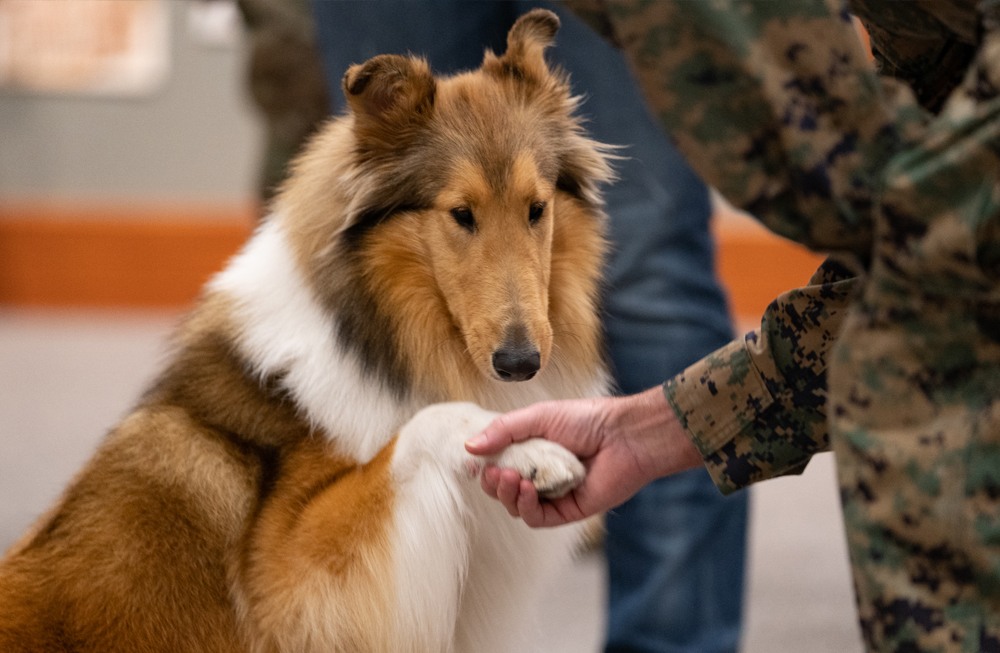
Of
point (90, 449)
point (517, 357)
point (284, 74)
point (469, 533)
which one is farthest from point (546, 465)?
point (284, 74)

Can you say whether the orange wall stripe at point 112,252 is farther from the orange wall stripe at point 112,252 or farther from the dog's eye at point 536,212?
the dog's eye at point 536,212

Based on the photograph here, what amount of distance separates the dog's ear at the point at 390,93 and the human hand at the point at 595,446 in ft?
1.56

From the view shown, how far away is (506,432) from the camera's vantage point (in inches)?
57.4

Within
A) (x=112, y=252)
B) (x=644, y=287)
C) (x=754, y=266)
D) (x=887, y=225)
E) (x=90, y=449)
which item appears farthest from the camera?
(x=112, y=252)

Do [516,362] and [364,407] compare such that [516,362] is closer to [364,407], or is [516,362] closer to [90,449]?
[364,407]

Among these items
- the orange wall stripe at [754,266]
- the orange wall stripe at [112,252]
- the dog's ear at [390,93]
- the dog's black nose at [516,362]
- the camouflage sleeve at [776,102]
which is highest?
the camouflage sleeve at [776,102]

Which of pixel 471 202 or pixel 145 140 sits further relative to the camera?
pixel 145 140

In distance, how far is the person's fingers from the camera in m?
1.46

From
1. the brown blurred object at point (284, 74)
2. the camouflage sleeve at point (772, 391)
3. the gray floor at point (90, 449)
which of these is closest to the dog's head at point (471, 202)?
the camouflage sleeve at point (772, 391)

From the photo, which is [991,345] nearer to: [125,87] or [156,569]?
[156,569]

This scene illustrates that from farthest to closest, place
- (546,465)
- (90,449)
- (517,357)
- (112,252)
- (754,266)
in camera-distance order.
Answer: (112,252) < (754,266) < (90,449) < (517,357) < (546,465)

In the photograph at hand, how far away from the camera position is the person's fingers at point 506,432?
1458 millimetres

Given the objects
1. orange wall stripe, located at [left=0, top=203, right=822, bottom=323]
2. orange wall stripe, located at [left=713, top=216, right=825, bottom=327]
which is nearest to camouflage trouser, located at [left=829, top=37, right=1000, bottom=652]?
orange wall stripe, located at [left=713, top=216, right=825, bottom=327]

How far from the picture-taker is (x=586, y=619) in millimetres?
2744
